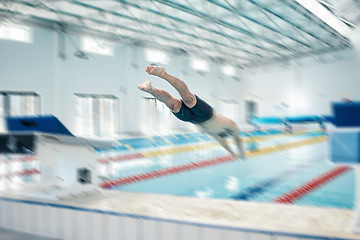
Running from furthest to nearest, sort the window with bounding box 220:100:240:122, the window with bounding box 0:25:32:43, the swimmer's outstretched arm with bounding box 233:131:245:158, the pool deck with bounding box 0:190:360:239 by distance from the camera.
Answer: the window with bounding box 0:25:32:43 < the window with bounding box 220:100:240:122 < the pool deck with bounding box 0:190:360:239 < the swimmer's outstretched arm with bounding box 233:131:245:158

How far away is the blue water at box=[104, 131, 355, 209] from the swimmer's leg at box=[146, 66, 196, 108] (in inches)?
113

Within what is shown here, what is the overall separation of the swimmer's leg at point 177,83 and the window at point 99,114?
22.0 feet

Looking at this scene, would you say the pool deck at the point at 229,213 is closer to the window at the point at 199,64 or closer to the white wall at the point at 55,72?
the window at the point at 199,64

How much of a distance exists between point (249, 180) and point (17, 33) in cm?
977

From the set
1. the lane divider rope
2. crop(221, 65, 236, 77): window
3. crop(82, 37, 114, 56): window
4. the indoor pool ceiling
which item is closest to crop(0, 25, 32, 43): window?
the indoor pool ceiling

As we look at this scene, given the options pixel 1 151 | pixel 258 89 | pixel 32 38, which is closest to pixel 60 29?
pixel 32 38

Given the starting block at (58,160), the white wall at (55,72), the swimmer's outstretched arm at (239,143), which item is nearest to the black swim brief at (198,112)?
the swimmer's outstretched arm at (239,143)

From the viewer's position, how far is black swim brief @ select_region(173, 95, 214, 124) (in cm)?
197

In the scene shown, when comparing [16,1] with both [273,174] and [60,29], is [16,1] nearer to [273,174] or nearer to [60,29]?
[60,29]

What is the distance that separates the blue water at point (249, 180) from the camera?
16.7 ft

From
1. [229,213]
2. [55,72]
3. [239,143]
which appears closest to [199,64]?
[239,143]

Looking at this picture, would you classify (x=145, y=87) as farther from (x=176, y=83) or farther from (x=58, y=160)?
(x=58, y=160)

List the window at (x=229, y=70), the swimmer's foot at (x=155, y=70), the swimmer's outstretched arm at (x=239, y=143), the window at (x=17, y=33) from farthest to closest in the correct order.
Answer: the window at (x=17, y=33) → the window at (x=229, y=70) → the swimmer's outstretched arm at (x=239, y=143) → the swimmer's foot at (x=155, y=70)

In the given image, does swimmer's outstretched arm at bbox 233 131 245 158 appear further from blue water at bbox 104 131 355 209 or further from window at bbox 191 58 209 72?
blue water at bbox 104 131 355 209
